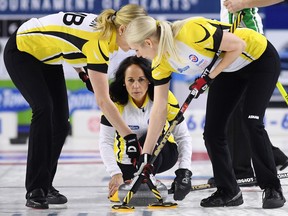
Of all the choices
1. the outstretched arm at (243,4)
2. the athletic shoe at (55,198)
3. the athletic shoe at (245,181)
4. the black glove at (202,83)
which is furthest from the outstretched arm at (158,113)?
the athletic shoe at (245,181)

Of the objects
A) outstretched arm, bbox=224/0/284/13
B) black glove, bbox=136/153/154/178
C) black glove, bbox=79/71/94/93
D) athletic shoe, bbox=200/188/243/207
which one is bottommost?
athletic shoe, bbox=200/188/243/207

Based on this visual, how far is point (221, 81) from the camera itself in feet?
12.3

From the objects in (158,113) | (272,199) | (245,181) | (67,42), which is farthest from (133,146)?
(245,181)

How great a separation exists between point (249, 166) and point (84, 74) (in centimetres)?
114

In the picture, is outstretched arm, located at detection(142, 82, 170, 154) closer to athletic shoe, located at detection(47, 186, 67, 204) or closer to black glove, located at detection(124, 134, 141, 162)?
black glove, located at detection(124, 134, 141, 162)

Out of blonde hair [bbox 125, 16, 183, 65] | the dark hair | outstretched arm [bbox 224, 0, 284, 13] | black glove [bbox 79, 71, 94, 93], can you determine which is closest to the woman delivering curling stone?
the dark hair

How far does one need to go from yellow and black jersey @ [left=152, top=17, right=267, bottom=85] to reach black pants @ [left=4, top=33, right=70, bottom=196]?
0.57 meters

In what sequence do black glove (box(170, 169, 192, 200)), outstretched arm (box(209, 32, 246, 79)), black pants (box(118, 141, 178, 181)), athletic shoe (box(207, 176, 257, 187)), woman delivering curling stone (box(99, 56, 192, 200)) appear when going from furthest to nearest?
athletic shoe (box(207, 176, 257, 187)) < black pants (box(118, 141, 178, 181)) < woman delivering curling stone (box(99, 56, 192, 200)) < black glove (box(170, 169, 192, 200)) < outstretched arm (box(209, 32, 246, 79))

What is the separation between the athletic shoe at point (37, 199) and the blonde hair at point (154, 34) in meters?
0.90

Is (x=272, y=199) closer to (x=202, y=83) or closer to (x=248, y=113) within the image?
(x=248, y=113)

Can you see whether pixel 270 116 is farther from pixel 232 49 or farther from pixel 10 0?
pixel 232 49

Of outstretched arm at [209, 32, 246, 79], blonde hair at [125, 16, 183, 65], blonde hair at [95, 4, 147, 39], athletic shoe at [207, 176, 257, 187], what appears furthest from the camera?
athletic shoe at [207, 176, 257, 187]

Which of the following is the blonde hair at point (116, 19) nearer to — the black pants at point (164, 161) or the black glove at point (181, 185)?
the black glove at point (181, 185)

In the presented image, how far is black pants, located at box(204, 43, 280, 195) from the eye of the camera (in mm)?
3684
